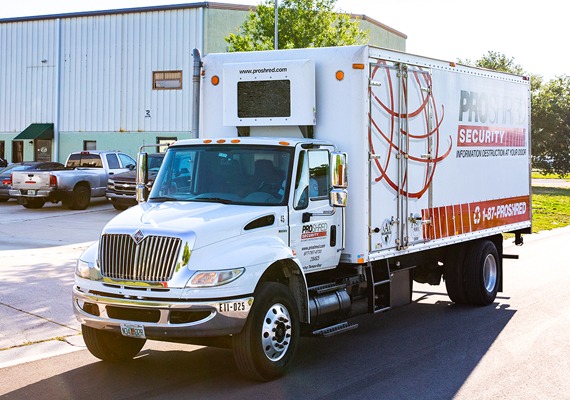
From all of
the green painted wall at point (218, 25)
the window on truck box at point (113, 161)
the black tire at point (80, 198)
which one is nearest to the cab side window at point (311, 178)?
the black tire at point (80, 198)

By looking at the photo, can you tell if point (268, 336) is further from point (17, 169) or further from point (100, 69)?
point (100, 69)

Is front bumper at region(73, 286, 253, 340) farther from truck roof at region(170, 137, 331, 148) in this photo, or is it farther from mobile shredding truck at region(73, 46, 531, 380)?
truck roof at region(170, 137, 331, 148)

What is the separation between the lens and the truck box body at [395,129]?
9.17 meters

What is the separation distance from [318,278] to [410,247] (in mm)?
1589

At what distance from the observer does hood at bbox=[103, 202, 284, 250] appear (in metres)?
7.50

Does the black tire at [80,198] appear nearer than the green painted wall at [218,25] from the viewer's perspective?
Yes

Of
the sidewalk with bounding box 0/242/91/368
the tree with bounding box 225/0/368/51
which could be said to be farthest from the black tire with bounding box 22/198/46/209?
the sidewalk with bounding box 0/242/91/368

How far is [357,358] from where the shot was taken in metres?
8.81

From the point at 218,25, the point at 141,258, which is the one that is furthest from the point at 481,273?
the point at 218,25

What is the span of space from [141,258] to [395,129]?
12.2 ft

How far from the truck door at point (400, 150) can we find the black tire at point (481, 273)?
1.80m

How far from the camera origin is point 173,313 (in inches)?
291

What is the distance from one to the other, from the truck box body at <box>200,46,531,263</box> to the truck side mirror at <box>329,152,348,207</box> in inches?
33.8

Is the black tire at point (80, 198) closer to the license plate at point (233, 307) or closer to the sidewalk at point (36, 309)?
the sidewalk at point (36, 309)
